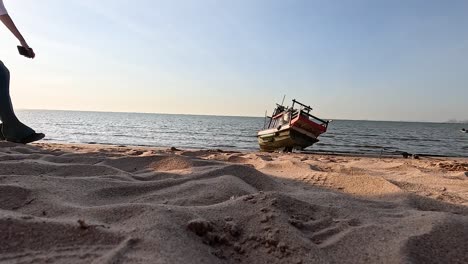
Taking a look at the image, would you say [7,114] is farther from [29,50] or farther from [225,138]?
[225,138]

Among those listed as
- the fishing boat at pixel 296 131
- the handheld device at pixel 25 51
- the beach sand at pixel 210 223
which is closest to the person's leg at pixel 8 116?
the handheld device at pixel 25 51

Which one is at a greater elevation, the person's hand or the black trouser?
the person's hand

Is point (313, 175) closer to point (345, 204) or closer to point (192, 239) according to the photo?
point (345, 204)

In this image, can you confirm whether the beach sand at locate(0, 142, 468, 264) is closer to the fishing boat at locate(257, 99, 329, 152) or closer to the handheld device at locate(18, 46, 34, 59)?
the handheld device at locate(18, 46, 34, 59)

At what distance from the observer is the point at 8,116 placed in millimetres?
4348

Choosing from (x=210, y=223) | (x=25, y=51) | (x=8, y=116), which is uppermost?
(x=25, y=51)

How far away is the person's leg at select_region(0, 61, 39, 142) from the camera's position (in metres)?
4.18

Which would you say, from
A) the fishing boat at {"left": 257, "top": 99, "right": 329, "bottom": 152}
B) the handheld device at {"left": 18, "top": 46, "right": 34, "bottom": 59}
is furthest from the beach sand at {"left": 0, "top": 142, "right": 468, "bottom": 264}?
the fishing boat at {"left": 257, "top": 99, "right": 329, "bottom": 152}

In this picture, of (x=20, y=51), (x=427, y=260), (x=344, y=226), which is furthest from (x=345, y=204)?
(x=20, y=51)

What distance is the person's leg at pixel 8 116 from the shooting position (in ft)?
13.7

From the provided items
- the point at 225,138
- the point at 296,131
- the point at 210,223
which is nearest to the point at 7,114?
the point at 210,223

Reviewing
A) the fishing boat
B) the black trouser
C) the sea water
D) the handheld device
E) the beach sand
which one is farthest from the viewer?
the sea water

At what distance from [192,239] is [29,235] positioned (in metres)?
0.65

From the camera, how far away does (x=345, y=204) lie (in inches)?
92.2
